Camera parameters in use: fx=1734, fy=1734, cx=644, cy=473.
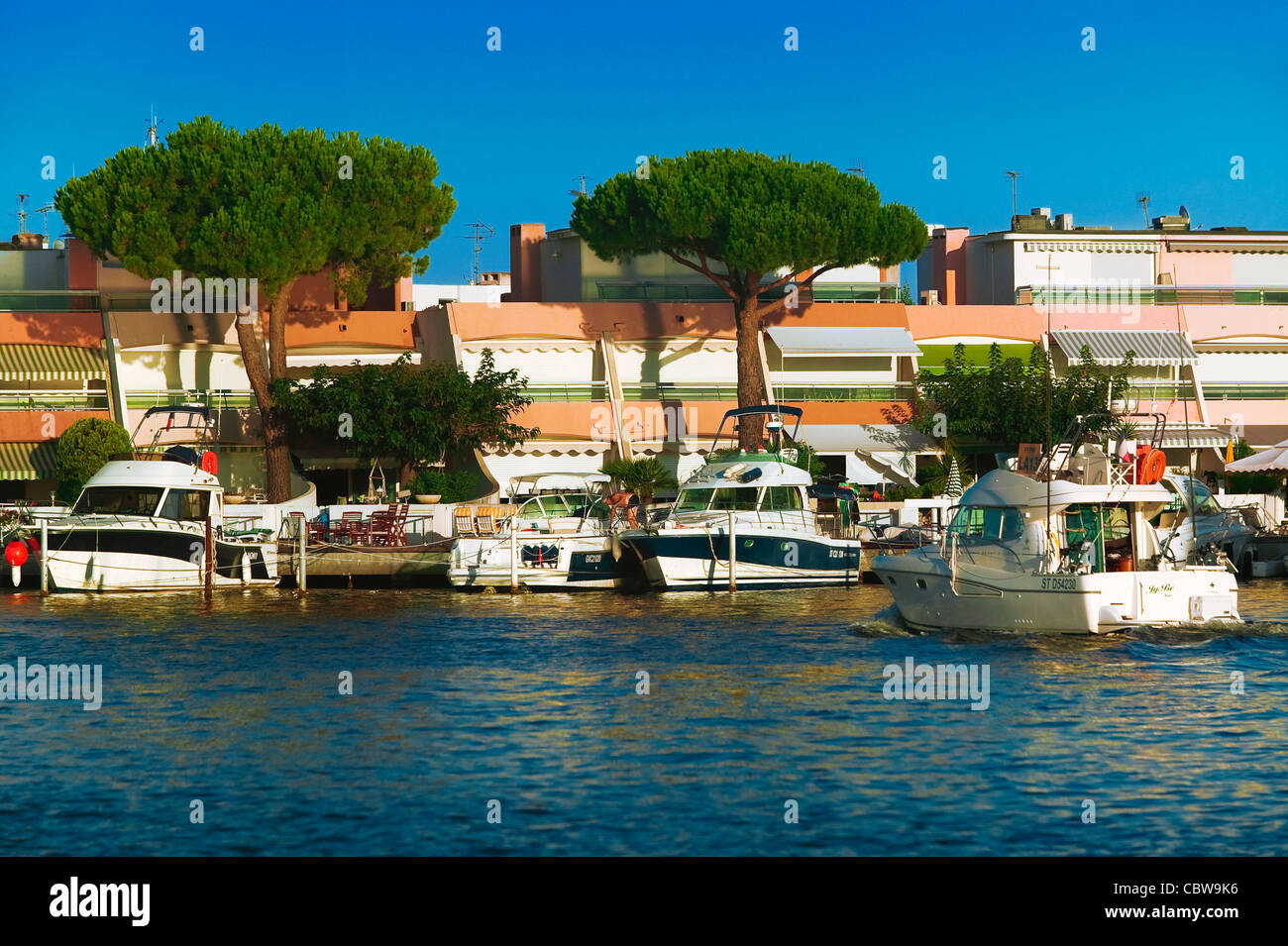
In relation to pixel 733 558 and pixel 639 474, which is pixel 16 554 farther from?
pixel 639 474

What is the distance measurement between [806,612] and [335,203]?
28158 millimetres

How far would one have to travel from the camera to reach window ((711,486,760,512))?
42281 millimetres

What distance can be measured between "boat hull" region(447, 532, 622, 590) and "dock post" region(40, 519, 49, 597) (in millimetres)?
9395

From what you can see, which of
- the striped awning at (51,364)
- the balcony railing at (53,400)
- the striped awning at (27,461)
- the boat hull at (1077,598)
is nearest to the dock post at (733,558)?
the boat hull at (1077,598)

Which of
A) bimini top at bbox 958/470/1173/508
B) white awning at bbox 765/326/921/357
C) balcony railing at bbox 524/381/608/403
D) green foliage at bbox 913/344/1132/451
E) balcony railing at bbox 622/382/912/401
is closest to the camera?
bimini top at bbox 958/470/1173/508

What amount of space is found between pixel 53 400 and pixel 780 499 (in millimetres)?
28426

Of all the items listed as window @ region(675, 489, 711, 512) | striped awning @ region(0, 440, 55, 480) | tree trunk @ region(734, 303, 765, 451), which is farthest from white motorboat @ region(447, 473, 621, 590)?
striped awning @ region(0, 440, 55, 480)

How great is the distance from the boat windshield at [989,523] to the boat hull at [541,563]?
514 inches

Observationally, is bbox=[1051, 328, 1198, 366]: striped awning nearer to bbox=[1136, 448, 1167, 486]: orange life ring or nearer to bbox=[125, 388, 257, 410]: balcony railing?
bbox=[125, 388, 257, 410]: balcony railing

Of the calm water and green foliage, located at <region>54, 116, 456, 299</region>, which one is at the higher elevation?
green foliage, located at <region>54, 116, 456, 299</region>

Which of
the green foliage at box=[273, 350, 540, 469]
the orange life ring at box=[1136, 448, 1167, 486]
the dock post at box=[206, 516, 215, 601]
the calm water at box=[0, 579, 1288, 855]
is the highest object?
the green foliage at box=[273, 350, 540, 469]

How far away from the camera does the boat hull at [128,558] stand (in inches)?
1583

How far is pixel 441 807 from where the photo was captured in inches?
719

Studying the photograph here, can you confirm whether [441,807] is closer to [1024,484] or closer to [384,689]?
[384,689]
